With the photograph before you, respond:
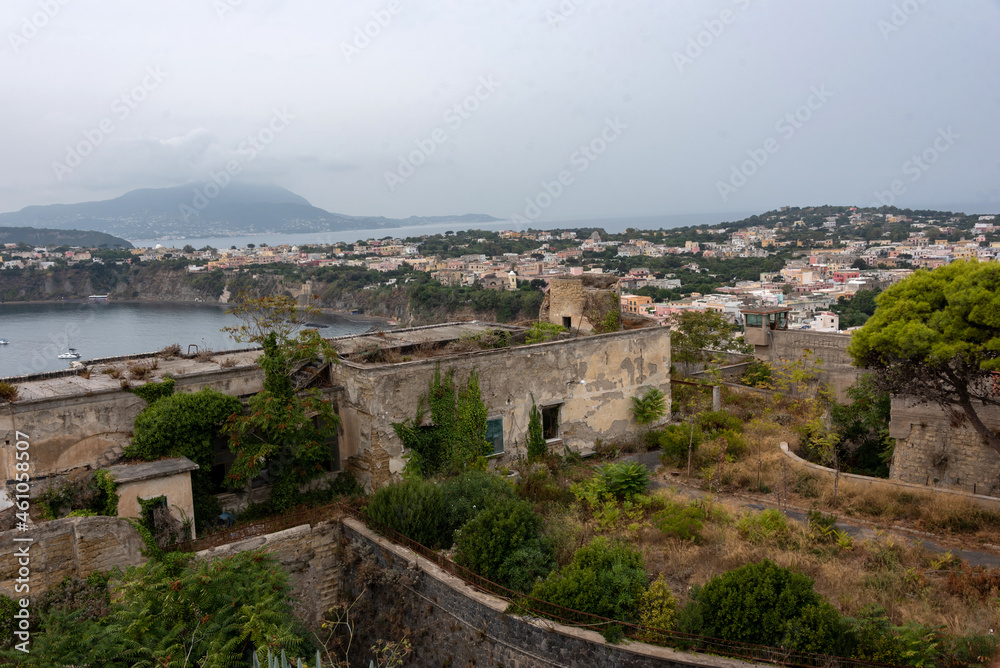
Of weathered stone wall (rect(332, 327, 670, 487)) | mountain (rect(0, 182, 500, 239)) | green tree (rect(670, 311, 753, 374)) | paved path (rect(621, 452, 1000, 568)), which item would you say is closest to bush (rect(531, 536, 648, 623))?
paved path (rect(621, 452, 1000, 568))

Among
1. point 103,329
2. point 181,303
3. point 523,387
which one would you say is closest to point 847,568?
point 523,387

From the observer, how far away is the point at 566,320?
1777 centimetres

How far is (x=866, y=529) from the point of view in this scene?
9891 millimetres

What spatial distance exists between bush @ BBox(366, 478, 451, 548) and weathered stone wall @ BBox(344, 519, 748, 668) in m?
0.31

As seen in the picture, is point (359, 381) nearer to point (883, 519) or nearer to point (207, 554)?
point (207, 554)

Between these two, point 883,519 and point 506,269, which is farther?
point 506,269

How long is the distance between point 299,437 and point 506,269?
309 ft

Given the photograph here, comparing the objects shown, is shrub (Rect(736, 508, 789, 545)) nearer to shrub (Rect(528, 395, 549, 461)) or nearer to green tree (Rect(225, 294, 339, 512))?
shrub (Rect(528, 395, 549, 461))

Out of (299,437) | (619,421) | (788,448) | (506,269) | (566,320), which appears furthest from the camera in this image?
(506,269)

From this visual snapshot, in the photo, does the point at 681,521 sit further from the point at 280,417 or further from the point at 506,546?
the point at 280,417

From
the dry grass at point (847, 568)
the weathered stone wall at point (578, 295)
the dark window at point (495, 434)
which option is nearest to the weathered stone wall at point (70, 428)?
the dark window at point (495, 434)

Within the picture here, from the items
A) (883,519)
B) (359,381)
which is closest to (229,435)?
(359,381)

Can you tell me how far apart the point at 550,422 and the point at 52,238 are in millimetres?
166501

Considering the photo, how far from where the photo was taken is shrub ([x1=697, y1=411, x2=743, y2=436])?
1526cm
